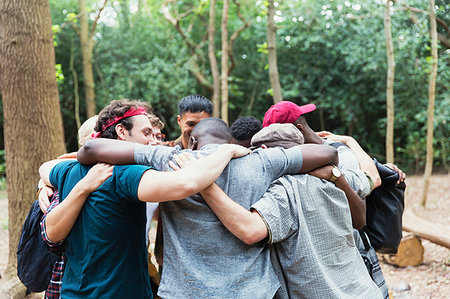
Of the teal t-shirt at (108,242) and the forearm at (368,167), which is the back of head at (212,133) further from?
the forearm at (368,167)

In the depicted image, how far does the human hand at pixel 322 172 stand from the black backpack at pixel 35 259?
4.83 ft

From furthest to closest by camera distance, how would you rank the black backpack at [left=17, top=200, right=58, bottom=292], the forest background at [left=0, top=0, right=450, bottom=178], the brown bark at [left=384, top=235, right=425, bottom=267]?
the forest background at [left=0, top=0, right=450, bottom=178] → the brown bark at [left=384, top=235, right=425, bottom=267] → the black backpack at [left=17, top=200, right=58, bottom=292]

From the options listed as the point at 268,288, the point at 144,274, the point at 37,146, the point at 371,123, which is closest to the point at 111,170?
the point at 144,274

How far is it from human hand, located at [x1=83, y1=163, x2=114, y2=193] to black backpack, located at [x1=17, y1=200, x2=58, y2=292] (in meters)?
0.68

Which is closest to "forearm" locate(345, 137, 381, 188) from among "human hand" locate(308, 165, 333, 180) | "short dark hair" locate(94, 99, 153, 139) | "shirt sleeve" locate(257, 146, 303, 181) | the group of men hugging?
the group of men hugging

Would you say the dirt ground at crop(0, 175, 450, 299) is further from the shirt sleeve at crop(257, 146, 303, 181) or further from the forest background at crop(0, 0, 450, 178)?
the forest background at crop(0, 0, 450, 178)

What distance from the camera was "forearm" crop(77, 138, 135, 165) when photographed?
1.81 metres

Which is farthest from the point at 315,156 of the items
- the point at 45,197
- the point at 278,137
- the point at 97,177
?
the point at 45,197

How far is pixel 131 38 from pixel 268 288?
456 inches

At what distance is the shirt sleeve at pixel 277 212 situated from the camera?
5.90 feet

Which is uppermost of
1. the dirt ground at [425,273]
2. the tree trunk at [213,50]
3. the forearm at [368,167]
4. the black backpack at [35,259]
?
the tree trunk at [213,50]

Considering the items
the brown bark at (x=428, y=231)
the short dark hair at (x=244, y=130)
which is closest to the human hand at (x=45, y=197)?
the short dark hair at (x=244, y=130)

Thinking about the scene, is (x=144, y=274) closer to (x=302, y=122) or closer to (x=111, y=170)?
(x=111, y=170)

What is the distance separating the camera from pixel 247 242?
176 centimetres
